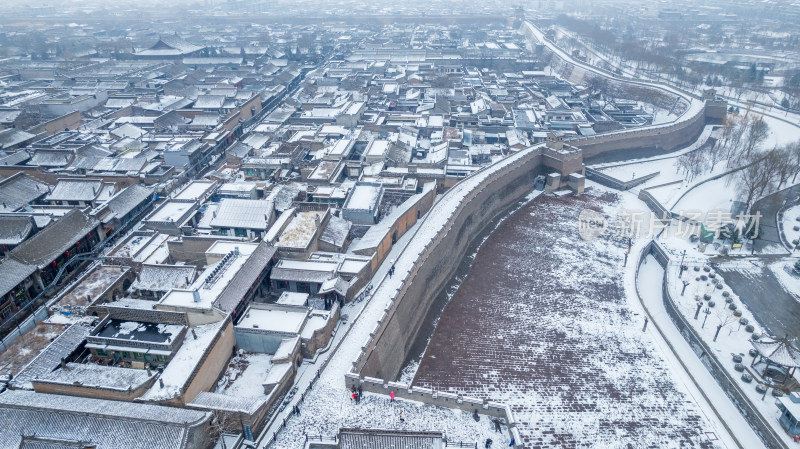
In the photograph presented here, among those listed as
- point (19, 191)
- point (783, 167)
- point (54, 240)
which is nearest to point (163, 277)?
point (54, 240)

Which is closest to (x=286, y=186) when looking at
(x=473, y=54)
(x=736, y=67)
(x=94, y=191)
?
(x=94, y=191)

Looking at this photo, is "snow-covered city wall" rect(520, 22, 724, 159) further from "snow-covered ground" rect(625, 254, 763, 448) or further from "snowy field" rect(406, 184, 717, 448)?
"snow-covered ground" rect(625, 254, 763, 448)

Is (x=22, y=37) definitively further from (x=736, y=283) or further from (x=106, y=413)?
(x=736, y=283)

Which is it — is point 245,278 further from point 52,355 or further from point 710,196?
point 710,196

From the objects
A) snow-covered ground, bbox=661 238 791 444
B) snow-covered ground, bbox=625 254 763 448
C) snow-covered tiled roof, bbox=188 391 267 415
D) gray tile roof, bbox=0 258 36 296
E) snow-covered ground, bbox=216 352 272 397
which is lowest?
snow-covered ground, bbox=625 254 763 448

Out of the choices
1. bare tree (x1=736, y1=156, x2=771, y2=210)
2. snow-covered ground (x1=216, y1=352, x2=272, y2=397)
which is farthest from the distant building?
bare tree (x1=736, y1=156, x2=771, y2=210)

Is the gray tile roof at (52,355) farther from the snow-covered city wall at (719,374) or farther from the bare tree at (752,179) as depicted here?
the bare tree at (752,179)
